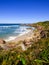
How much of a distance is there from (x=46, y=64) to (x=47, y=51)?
0.64 meters

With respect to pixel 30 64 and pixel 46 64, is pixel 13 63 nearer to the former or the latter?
pixel 30 64

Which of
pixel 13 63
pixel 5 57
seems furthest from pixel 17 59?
pixel 5 57

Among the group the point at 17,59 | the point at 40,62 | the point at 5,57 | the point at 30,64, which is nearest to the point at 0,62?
the point at 5,57

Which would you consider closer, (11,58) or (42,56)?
(42,56)

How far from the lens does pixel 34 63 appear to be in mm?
6012

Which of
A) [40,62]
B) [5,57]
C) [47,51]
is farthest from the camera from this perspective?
[5,57]

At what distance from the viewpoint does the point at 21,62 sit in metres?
6.04

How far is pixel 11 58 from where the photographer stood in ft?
21.8

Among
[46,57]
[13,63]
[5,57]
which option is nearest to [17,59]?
[13,63]

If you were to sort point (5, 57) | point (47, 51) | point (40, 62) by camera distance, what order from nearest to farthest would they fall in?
point (40, 62)
point (47, 51)
point (5, 57)

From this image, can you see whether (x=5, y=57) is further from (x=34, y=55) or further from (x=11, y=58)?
(x=34, y=55)

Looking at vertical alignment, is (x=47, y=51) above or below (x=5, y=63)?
above

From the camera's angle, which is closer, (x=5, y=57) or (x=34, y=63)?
(x=34, y=63)

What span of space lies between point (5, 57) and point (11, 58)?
0.37 meters
